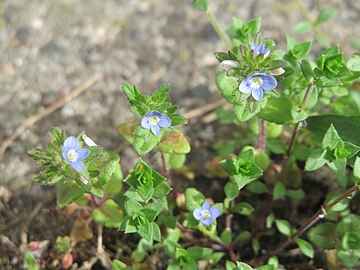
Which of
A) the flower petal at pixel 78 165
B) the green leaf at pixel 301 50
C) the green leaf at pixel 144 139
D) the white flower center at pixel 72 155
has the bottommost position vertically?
the green leaf at pixel 301 50

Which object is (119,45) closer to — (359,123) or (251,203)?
(251,203)

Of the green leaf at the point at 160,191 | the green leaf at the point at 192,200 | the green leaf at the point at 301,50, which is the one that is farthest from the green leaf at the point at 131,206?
the green leaf at the point at 301,50

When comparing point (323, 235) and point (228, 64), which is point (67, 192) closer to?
point (228, 64)

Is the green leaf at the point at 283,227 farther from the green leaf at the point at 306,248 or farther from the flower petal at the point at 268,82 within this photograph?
the flower petal at the point at 268,82

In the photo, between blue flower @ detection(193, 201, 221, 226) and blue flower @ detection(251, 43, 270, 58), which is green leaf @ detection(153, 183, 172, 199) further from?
blue flower @ detection(251, 43, 270, 58)

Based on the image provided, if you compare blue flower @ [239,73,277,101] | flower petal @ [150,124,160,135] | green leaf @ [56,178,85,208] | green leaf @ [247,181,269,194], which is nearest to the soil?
green leaf @ [247,181,269,194]
